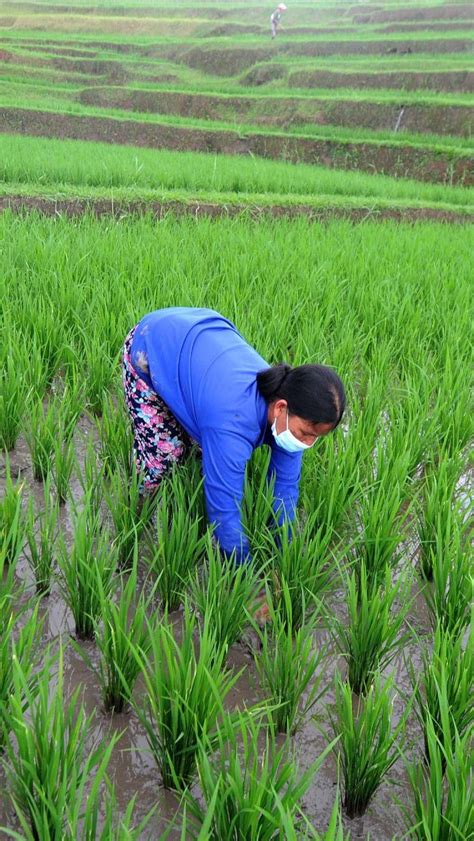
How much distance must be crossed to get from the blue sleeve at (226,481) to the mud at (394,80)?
→ 15528 millimetres

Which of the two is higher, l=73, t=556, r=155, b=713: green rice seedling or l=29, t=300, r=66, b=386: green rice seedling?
l=29, t=300, r=66, b=386: green rice seedling

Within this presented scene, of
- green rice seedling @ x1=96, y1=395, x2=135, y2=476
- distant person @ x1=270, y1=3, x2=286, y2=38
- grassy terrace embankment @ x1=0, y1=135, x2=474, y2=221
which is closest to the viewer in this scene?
green rice seedling @ x1=96, y1=395, x2=135, y2=476

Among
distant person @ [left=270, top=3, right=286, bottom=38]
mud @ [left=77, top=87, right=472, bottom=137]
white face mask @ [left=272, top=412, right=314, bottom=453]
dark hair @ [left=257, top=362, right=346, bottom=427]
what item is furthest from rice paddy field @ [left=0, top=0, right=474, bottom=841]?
distant person @ [left=270, top=3, right=286, bottom=38]

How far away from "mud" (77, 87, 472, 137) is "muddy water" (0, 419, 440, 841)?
13.0m

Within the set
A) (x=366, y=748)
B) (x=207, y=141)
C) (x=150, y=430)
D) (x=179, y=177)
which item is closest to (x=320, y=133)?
(x=207, y=141)

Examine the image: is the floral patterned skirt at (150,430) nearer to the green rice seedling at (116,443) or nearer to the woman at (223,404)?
the woman at (223,404)

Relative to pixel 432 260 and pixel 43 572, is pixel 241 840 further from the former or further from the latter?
pixel 432 260

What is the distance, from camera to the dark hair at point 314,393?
1.44 m

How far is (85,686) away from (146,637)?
0.54 ft

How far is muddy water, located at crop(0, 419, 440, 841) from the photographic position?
3.92 feet

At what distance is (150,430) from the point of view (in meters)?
2.00

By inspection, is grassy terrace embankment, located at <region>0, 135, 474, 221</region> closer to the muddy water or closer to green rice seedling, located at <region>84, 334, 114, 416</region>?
green rice seedling, located at <region>84, 334, 114, 416</region>

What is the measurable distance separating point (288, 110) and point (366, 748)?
50.2 feet

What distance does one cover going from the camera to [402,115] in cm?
1302
